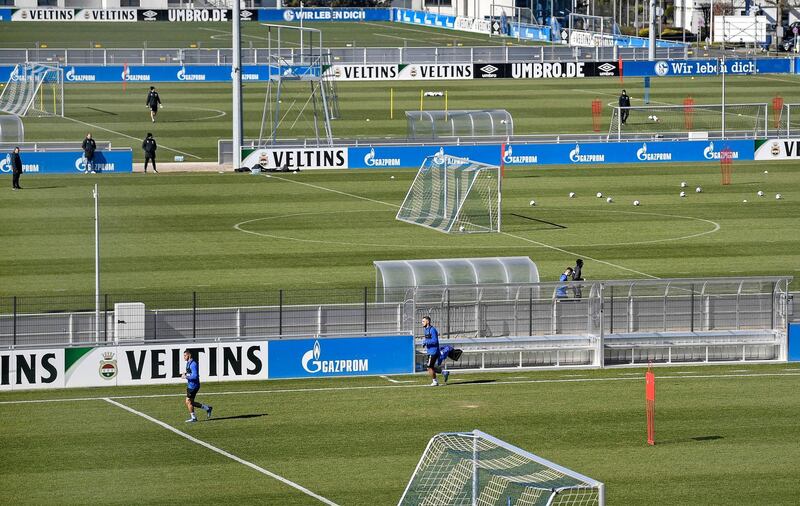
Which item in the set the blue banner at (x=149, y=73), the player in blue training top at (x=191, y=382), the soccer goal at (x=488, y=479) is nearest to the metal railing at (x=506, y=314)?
the player in blue training top at (x=191, y=382)

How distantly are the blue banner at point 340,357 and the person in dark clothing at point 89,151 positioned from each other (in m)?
29.5

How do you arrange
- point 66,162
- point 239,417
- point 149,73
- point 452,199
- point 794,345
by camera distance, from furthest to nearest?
point 149,73
point 66,162
point 452,199
point 794,345
point 239,417

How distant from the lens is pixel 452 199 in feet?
181

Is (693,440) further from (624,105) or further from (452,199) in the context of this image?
(624,105)

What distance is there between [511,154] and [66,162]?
19.1 m

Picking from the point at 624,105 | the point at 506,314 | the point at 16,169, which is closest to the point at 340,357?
the point at 506,314

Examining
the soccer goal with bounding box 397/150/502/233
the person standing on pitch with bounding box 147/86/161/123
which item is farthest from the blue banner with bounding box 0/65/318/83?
the soccer goal with bounding box 397/150/502/233

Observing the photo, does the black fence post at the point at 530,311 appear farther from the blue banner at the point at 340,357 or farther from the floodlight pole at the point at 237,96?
the floodlight pole at the point at 237,96

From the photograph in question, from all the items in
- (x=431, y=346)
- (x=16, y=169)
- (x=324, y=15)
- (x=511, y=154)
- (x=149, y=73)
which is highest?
(x=324, y=15)

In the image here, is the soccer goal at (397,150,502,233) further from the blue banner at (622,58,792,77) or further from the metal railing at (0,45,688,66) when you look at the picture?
the blue banner at (622,58,792,77)

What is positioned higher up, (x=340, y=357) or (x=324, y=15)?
(x=324, y=15)

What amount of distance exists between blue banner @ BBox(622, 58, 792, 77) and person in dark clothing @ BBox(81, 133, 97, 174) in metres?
45.3

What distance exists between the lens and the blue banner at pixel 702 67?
100688 mm

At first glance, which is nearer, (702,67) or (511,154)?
(511,154)
